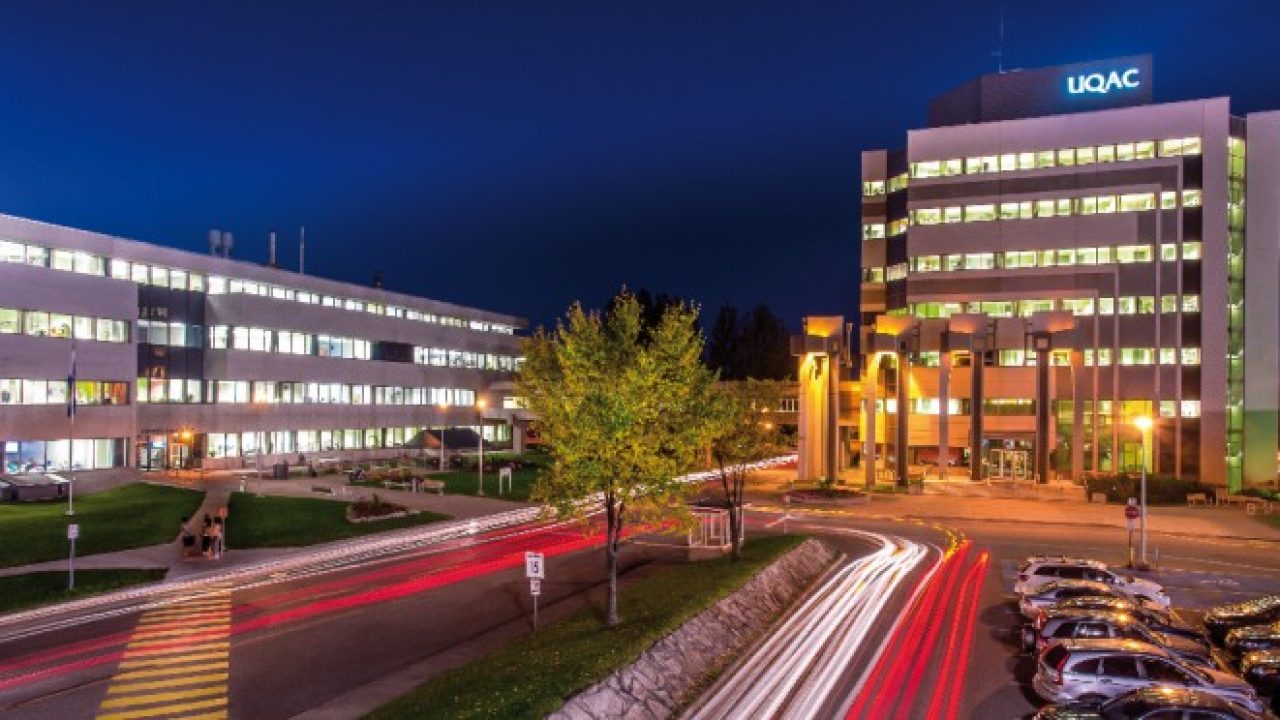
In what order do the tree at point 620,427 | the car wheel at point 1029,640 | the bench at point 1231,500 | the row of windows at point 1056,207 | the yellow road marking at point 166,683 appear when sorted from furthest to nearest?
the row of windows at point 1056,207 → the bench at point 1231,500 → the tree at point 620,427 → the car wheel at point 1029,640 → the yellow road marking at point 166,683

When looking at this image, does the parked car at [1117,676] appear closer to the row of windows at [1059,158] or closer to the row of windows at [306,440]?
the row of windows at [306,440]

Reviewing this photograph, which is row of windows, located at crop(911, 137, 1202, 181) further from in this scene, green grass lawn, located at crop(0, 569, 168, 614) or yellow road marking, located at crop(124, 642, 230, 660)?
yellow road marking, located at crop(124, 642, 230, 660)

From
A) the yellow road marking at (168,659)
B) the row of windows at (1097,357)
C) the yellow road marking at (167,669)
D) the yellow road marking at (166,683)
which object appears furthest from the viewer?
the row of windows at (1097,357)

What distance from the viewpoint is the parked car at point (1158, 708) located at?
1588cm

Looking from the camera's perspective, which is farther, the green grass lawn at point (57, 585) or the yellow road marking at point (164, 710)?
the green grass lawn at point (57, 585)

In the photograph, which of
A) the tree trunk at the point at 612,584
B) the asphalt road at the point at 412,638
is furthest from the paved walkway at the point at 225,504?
the tree trunk at the point at 612,584

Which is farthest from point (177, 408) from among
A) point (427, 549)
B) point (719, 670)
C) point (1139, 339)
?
point (1139, 339)

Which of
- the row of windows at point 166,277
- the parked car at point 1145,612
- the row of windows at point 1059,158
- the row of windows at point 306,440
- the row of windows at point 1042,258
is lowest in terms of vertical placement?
the parked car at point 1145,612

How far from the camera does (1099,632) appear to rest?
21969 millimetres

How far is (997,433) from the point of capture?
3083 inches

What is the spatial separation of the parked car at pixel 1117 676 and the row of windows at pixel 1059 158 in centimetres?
7107

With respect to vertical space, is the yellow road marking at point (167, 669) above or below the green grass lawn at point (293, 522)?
below

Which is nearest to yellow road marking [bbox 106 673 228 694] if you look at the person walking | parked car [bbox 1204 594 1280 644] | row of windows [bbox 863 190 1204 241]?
the person walking

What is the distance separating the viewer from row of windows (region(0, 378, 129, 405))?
51.2 m
